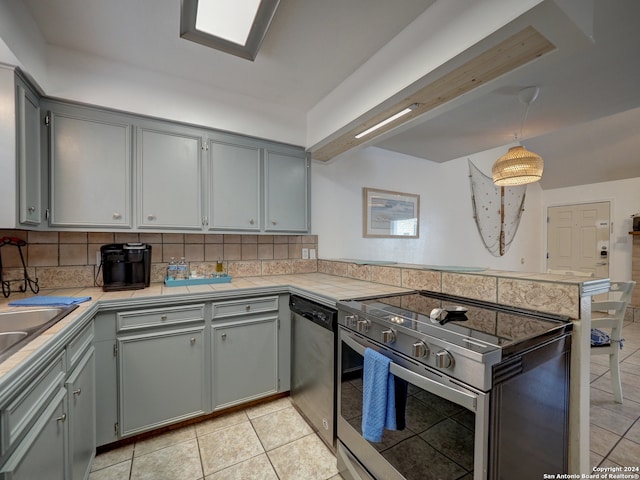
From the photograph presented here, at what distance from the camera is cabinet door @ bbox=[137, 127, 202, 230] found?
1.93 meters

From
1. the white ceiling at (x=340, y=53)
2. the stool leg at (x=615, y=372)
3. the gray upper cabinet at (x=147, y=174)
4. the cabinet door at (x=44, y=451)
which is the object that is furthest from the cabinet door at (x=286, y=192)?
the stool leg at (x=615, y=372)

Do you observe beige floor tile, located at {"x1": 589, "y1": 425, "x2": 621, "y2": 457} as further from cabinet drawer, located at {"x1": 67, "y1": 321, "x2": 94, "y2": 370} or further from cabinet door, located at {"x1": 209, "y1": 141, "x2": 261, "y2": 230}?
cabinet drawer, located at {"x1": 67, "y1": 321, "x2": 94, "y2": 370}

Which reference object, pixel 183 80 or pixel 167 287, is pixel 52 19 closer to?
pixel 183 80

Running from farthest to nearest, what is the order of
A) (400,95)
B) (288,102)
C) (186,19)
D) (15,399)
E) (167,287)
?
(288,102), (167,287), (400,95), (186,19), (15,399)

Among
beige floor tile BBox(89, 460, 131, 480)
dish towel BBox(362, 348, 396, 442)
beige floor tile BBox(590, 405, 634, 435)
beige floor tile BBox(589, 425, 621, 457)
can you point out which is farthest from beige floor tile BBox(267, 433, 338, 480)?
beige floor tile BBox(590, 405, 634, 435)

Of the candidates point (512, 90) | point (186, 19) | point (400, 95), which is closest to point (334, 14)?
point (400, 95)

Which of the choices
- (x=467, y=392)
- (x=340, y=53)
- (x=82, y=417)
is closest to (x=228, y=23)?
(x=340, y=53)

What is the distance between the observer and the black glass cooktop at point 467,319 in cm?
99

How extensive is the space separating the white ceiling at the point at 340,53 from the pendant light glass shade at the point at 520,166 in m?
0.28

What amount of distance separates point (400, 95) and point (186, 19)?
48.9 inches

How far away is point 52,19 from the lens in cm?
150

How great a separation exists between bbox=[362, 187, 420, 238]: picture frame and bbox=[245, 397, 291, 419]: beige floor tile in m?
1.88

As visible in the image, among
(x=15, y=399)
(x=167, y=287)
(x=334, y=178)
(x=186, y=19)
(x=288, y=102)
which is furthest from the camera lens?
(x=334, y=178)

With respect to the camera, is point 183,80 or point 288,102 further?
point 288,102
